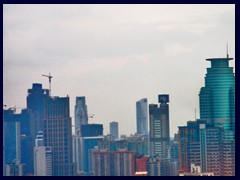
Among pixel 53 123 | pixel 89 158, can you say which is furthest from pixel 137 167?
pixel 53 123

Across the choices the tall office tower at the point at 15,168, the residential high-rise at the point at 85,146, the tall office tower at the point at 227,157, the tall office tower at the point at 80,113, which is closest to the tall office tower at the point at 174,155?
the tall office tower at the point at 227,157

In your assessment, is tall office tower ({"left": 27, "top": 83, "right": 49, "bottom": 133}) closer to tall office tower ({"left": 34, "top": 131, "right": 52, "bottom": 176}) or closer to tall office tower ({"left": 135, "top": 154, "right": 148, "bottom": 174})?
tall office tower ({"left": 34, "top": 131, "right": 52, "bottom": 176})

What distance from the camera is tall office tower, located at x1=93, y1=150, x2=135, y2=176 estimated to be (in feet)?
107

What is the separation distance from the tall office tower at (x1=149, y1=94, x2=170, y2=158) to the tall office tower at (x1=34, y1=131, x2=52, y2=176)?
5.57 metres

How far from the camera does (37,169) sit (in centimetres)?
3559

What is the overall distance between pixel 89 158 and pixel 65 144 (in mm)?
1834

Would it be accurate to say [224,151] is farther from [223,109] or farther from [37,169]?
[37,169]

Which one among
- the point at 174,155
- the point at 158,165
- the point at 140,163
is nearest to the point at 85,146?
the point at 140,163

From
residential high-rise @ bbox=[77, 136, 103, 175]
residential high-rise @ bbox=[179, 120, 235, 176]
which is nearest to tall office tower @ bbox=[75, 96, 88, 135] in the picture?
residential high-rise @ bbox=[77, 136, 103, 175]

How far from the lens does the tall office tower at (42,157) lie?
3655cm

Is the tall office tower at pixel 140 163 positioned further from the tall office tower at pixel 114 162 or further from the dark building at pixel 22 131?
the dark building at pixel 22 131

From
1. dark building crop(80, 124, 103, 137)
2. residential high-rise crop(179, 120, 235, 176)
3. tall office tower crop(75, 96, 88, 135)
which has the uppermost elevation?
tall office tower crop(75, 96, 88, 135)

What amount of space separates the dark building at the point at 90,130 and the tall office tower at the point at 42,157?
217 cm
